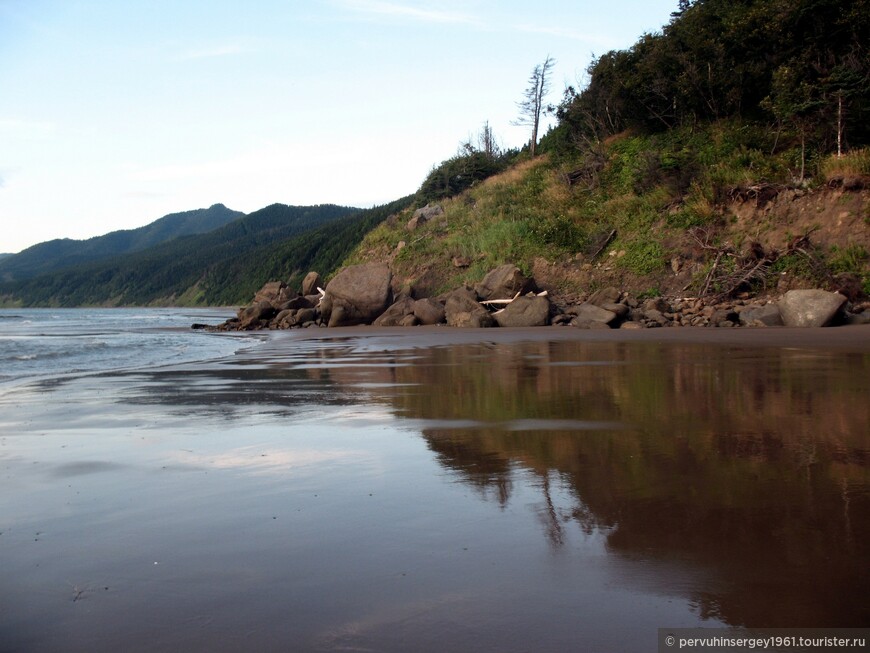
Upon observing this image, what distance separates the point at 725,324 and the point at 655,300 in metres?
2.72

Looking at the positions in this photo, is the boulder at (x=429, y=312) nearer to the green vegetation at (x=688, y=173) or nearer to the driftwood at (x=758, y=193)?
the green vegetation at (x=688, y=173)

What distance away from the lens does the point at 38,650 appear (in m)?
2.27

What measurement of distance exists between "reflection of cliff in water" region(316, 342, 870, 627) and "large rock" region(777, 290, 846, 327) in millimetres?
6236

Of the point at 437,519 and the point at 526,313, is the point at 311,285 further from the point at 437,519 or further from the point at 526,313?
the point at 437,519

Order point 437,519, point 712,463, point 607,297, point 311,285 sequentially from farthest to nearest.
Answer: point 311,285 → point 607,297 → point 712,463 → point 437,519

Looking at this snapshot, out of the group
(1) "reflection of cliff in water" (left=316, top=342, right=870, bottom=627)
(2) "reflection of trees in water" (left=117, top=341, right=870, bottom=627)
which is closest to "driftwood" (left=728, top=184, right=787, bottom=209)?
(2) "reflection of trees in water" (left=117, top=341, right=870, bottom=627)

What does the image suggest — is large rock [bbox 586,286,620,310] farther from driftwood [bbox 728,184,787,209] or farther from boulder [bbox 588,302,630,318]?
driftwood [bbox 728,184,787,209]

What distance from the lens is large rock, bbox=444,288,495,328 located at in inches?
858

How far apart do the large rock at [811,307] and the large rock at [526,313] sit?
6608mm

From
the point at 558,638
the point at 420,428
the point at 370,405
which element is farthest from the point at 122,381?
the point at 558,638

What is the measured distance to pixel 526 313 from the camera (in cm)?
2125

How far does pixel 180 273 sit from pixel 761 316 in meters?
126

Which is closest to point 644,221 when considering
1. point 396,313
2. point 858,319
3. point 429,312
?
point 429,312

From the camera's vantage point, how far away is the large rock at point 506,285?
2350cm
